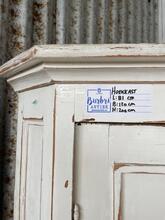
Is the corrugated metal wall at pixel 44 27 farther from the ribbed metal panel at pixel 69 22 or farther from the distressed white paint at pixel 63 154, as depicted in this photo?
the distressed white paint at pixel 63 154

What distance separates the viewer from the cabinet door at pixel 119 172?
687 mm

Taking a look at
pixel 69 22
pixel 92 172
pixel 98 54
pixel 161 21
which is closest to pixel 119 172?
pixel 92 172

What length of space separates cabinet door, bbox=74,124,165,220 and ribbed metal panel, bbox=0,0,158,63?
1.88ft

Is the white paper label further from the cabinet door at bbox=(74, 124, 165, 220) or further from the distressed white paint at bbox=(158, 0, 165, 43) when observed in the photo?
the distressed white paint at bbox=(158, 0, 165, 43)

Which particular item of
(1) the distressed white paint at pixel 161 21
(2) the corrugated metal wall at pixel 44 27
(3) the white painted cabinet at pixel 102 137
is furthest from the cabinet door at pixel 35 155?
(1) the distressed white paint at pixel 161 21

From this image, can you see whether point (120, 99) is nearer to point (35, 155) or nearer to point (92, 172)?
point (92, 172)

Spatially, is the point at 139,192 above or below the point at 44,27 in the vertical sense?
below

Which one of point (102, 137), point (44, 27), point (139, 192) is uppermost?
point (44, 27)

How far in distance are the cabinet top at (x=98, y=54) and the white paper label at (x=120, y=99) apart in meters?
0.06

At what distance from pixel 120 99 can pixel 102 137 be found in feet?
0.26

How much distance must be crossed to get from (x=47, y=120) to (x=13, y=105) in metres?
0.48

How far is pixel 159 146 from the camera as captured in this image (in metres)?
0.69

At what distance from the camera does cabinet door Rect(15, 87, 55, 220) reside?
0.73m

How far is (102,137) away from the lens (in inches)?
27.7
